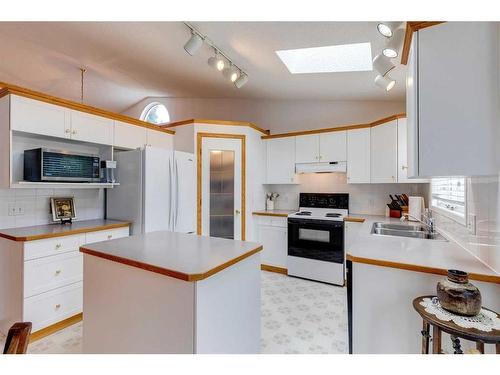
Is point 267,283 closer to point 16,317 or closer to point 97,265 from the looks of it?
point 97,265

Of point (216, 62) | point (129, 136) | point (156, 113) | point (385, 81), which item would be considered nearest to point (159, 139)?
point (129, 136)

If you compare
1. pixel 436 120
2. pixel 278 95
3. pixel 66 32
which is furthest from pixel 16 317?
pixel 278 95

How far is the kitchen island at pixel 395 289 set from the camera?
127 centimetres

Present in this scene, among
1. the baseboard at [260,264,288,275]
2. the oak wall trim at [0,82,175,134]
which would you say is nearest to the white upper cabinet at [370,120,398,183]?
the baseboard at [260,264,288,275]

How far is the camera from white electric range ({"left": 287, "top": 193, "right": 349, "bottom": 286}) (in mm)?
3053

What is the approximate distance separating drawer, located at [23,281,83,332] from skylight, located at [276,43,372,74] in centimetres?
295

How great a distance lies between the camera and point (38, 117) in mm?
2197

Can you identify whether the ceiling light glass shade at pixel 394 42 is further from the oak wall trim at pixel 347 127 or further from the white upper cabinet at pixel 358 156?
the white upper cabinet at pixel 358 156

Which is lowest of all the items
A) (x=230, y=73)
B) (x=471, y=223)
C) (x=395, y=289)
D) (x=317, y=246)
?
(x=317, y=246)

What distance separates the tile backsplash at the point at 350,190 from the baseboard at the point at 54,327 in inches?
115

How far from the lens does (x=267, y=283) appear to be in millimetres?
3168

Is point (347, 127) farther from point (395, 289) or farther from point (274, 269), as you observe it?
point (395, 289)

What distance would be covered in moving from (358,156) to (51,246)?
3.47m

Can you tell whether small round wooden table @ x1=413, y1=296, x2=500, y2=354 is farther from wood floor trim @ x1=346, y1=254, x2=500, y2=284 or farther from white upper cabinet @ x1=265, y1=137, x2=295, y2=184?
white upper cabinet @ x1=265, y1=137, x2=295, y2=184
